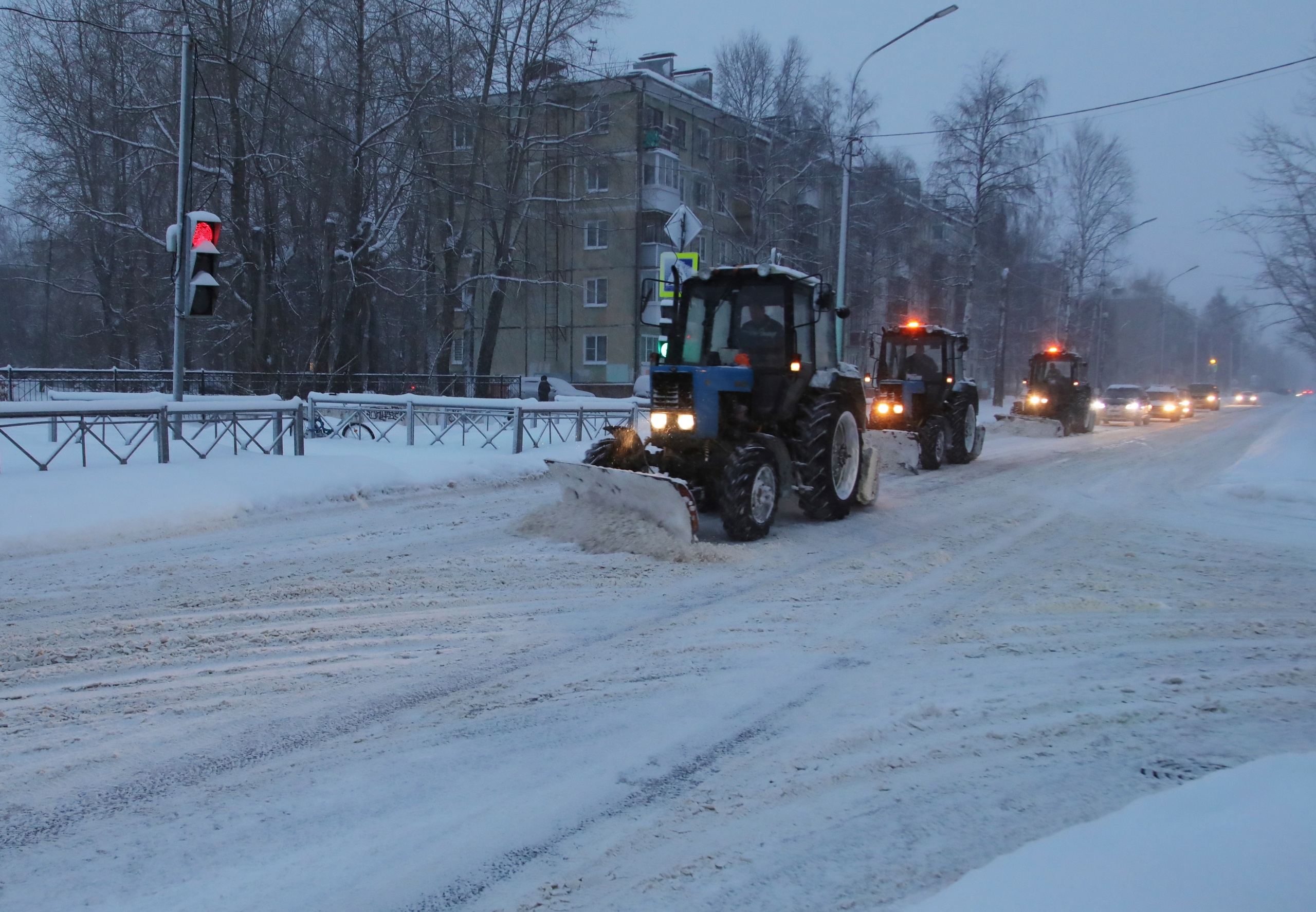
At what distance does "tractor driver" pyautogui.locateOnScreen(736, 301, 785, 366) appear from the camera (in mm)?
9320

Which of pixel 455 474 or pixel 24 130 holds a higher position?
pixel 24 130

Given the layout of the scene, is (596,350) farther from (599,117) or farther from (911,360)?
(911,360)

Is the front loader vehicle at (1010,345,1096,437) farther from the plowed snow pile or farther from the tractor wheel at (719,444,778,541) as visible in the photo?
the plowed snow pile

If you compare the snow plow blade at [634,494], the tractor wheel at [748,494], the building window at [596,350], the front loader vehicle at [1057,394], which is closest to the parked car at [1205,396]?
the front loader vehicle at [1057,394]

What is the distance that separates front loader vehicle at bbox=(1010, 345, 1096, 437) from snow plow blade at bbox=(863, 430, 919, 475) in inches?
459

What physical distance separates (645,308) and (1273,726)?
689cm

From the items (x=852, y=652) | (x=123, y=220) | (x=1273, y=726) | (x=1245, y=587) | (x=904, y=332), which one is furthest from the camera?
(x=123, y=220)

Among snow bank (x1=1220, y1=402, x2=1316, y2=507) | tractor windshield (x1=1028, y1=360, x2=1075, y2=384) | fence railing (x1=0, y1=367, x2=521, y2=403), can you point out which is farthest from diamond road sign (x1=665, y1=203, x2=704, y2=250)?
tractor windshield (x1=1028, y1=360, x2=1075, y2=384)

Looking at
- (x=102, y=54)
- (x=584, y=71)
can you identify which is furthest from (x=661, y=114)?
(x=102, y=54)

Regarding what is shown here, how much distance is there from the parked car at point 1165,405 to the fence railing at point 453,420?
27960 mm

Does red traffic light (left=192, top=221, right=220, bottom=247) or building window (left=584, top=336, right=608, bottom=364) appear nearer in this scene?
red traffic light (left=192, top=221, right=220, bottom=247)

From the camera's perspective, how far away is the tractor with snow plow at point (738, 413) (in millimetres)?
8352

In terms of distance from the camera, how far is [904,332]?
57.4 ft

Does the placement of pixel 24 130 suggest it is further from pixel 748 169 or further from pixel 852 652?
pixel 852 652
